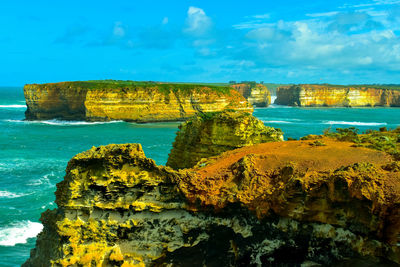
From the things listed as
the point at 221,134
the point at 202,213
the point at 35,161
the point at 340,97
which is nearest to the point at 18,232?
the point at 221,134

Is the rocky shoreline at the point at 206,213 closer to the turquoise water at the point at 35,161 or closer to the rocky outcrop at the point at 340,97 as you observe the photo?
the turquoise water at the point at 35,161

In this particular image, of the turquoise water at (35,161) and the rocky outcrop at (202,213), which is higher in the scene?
the rocky outcrop at (202,213)

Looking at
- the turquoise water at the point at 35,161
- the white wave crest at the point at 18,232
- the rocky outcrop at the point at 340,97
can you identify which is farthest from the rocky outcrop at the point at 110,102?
the rocky outcrop at the point at 340,97

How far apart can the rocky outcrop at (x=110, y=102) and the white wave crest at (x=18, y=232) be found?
190ft

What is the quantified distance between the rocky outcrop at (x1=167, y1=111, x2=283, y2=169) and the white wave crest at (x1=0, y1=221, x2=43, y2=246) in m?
8.62

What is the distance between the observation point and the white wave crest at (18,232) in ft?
59.7

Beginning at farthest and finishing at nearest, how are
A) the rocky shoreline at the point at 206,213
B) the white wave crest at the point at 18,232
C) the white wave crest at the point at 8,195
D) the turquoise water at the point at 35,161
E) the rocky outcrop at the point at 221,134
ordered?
1. the white wave crest at the point at 8,195
2. the turquoise water at the point at 35,161
3. the white wave crest at the point at 18,232
4. the rocky outcrop at the point at 221,134
5. the rocky shoreline at the point at 206,213

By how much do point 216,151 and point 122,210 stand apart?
9626mm

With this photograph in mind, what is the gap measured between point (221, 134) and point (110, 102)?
63.5m

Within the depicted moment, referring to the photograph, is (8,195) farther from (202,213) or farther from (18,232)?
(202,213)

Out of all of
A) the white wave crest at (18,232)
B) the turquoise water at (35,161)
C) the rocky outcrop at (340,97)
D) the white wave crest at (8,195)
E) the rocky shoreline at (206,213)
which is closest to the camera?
the rocky shoreline at (206,213)

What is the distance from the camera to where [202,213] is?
29.0 ft

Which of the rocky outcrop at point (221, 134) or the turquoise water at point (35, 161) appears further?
the turquoise water at point (35, 161)

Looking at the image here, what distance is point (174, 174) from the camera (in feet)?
28.9
